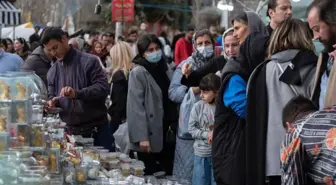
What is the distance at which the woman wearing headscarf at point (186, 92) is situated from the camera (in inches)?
356

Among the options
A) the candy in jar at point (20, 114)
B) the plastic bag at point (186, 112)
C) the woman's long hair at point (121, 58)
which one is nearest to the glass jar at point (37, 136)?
the candy in jar at point (20, 114)

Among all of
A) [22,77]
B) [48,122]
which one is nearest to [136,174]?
[48,122]

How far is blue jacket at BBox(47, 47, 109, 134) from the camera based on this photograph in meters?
8.70

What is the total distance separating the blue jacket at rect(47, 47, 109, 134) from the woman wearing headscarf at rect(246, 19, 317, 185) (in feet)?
10.5

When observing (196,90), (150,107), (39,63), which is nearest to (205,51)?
(196,90)

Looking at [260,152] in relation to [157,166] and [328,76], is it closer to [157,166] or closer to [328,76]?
[328,76]

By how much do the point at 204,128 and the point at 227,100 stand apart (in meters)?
2.36

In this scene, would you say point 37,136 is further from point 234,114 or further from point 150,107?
point 150,107

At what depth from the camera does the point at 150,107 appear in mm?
9359

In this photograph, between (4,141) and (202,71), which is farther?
(202,71)

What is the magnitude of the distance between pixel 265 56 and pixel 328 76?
799mm

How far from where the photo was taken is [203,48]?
362 inches

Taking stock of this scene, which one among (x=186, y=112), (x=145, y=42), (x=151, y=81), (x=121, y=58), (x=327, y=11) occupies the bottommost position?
(x=186, y=112)

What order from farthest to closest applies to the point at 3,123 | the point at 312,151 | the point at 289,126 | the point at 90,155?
the point at 90,155 < the point at 3,123 < the point at 289,126 < the point at 312,151
